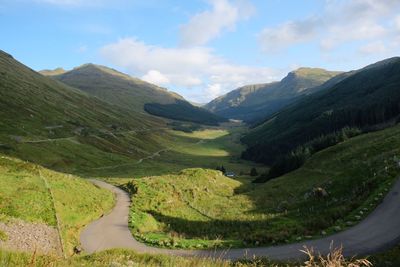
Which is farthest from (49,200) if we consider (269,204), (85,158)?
(85,158)

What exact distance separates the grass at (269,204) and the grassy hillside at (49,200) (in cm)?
590

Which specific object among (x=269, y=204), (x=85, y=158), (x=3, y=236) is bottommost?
(x=269, y=204)

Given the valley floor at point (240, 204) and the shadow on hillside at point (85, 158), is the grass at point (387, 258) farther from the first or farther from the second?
the shadow on hillside at point (85, 158)

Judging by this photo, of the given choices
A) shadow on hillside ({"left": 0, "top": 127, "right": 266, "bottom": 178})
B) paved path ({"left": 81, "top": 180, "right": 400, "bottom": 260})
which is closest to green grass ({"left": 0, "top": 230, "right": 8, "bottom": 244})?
paved path ({"left": 81, "top": 180, "right": 400, "bottom": 260})

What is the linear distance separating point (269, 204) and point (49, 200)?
32983 millimetres

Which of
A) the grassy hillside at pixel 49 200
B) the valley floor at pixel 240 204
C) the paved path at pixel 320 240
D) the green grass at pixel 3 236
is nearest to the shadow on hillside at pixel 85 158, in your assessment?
the valley floor at pixel 240 204

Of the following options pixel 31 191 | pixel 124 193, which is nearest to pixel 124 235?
pixel 31 191

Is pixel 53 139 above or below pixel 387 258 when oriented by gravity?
above

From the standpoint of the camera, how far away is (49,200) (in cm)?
4412

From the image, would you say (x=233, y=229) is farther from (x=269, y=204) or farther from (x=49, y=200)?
(x=49, y=200)

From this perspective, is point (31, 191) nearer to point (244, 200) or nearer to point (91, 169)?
point (244, 200)

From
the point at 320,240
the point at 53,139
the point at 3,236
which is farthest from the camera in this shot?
the point at 53,139

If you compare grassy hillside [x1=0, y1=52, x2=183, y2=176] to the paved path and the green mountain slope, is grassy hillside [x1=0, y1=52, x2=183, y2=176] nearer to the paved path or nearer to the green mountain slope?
the green mountain slope

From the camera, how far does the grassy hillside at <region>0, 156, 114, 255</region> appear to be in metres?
38.2
